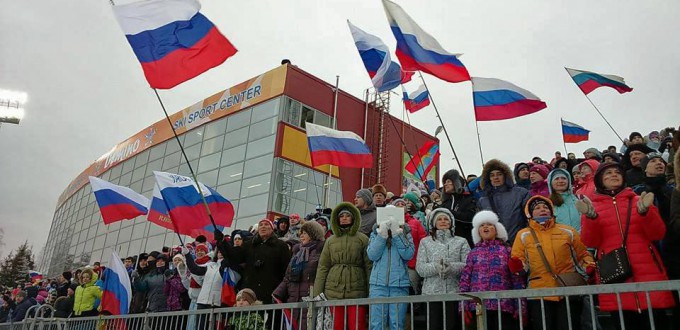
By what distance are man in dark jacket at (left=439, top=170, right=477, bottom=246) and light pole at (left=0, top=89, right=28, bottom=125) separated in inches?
664

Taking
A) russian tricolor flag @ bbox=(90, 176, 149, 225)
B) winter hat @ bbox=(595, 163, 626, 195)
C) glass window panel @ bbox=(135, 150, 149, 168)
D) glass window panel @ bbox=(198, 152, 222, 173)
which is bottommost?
winter hat @ bbox=(595, 163, 626, 195)

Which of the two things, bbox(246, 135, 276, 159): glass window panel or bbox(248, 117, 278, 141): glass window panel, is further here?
bbox(248, 117, 278, 141): glass window panel

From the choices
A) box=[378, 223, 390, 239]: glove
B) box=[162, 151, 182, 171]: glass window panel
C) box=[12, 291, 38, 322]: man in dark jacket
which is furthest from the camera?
box=[162, 151, 182, 171]: glass window panel

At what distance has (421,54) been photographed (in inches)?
344

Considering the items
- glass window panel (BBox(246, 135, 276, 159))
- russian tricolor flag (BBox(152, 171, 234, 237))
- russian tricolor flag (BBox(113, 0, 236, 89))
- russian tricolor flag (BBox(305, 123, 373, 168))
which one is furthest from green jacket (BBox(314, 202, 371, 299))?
glass window panel (BBox(246, 135, 276, 159))

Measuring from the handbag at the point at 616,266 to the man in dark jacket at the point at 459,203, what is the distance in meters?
2.11

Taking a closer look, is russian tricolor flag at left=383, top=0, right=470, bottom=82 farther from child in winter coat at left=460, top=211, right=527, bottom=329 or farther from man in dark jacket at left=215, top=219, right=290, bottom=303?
child in winter coat at left=460, top=211, right=527, bottom=329

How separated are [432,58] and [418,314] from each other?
450cm

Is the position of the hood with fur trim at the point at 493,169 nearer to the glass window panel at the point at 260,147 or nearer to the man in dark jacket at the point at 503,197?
the man in dark jacket at the point at 503,197

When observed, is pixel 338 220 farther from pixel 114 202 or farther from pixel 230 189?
pixel 230 189

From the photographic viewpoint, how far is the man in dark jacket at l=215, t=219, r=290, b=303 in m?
7.16

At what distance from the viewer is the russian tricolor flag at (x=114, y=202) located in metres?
11.0

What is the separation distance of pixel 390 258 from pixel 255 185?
15729 millimetres

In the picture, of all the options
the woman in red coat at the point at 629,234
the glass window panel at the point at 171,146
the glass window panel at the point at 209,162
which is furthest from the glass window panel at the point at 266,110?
the woman in red coat at the point at 629,234
